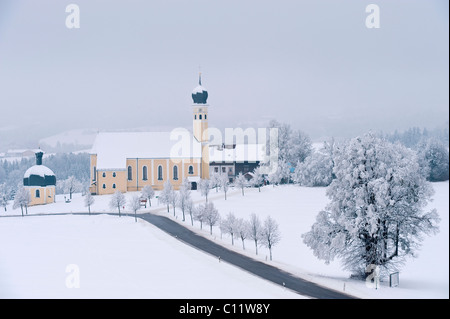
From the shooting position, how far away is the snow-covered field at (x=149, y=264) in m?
28.2

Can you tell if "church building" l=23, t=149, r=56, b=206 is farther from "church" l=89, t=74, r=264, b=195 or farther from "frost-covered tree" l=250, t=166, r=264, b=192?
"frost-covered tree" l=250, t=166, r=264, b=192

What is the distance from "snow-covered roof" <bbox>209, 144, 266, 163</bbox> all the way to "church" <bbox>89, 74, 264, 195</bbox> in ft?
0.51

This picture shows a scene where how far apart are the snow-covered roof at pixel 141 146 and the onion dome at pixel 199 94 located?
17.3 feet

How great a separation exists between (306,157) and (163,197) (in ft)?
76.4

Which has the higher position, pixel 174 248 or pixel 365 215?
pixel 365 215

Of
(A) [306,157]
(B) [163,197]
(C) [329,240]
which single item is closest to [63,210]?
(B) [163,197]

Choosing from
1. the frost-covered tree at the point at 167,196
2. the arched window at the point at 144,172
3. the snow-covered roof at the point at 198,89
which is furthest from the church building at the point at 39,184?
the snow-covered roof at the point at 198,89

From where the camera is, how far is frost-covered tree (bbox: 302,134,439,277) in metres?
33.8

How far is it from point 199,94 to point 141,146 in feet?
39.6

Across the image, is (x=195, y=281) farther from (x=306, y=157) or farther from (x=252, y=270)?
(x=306, y=157)

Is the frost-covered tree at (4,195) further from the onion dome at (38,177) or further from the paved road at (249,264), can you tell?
the paved road at (249,264)

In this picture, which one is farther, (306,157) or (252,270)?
(306,157)
